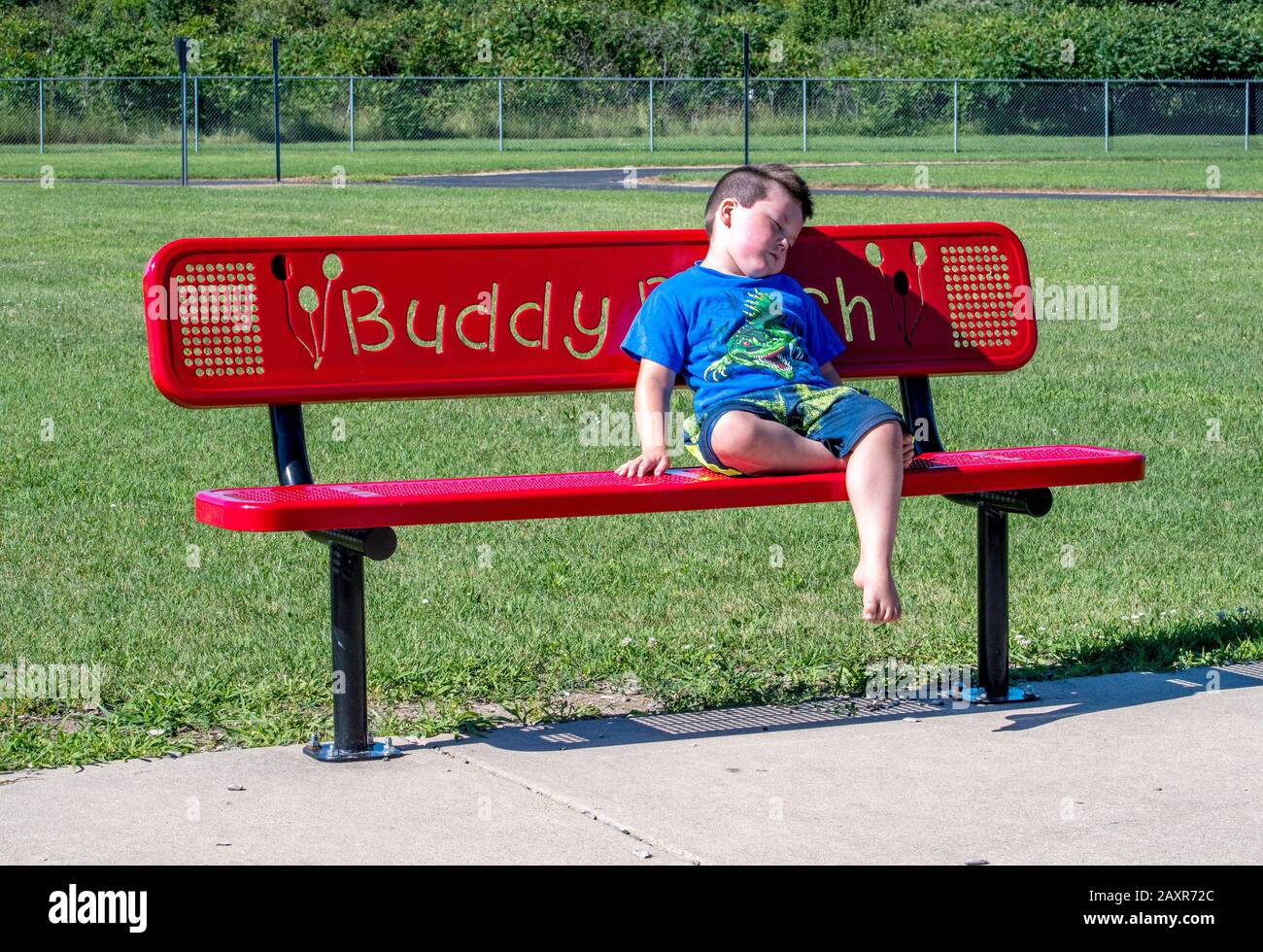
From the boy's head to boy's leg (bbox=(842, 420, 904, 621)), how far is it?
2.05 feet

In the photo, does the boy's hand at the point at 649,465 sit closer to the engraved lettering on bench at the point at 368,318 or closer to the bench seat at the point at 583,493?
the bench seat at the point at 583,493

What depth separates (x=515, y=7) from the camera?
154 feet

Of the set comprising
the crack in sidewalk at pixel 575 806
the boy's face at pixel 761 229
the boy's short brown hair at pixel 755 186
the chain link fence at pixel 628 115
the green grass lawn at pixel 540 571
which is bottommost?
the crack in sidewalk at pixel 575 806

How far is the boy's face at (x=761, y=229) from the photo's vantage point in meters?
4.61

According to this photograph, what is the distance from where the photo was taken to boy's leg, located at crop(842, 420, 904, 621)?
3971 millimetres

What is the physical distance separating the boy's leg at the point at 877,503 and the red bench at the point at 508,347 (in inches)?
4.4

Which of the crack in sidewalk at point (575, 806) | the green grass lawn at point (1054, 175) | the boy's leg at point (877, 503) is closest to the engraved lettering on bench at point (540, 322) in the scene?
the boy's leg at point (877, 503)

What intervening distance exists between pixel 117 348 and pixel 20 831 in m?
6.79

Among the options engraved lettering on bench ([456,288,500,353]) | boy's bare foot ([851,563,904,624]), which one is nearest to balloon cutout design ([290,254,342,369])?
engraved lettering on bench ([456,288,500,353])

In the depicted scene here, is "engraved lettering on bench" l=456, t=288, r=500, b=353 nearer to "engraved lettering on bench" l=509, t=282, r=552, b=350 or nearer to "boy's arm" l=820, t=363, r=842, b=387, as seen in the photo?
"engraved lettering on bench" l=509, t=282, r=552, b=350

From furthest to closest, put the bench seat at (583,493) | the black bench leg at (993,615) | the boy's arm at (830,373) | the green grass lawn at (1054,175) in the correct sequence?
the green grass lawn at (1054,175)
the boy's arm at (830,373)
the black bench leg at (993,615)
the bench seat at (583,493)

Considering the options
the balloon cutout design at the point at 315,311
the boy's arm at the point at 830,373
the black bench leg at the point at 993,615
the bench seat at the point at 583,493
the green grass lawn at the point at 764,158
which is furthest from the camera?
the green grass lawn at the point at 764,158
